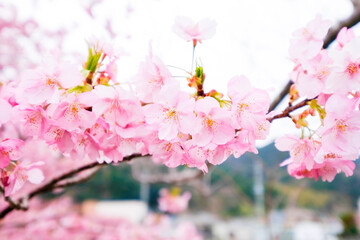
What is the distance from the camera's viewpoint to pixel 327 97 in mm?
890

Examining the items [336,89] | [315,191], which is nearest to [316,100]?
[336,89]

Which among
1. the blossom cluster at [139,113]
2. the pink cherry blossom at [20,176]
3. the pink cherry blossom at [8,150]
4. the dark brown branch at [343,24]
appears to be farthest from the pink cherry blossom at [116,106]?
the dark brown branch at [343,24]

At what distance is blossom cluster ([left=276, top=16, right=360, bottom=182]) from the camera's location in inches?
32.7

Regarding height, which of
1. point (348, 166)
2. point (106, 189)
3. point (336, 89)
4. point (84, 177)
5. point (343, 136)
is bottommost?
point (106, 189)

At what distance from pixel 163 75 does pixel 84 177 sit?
0.98m

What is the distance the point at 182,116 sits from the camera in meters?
0.84

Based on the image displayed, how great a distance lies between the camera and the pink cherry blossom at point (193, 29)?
1098 millimetres

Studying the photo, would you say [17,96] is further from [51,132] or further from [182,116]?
[182,116]

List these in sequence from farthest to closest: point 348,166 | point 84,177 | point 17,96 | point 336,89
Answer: point 84,177 → point 348,166 → point 17,96 → point 336,89

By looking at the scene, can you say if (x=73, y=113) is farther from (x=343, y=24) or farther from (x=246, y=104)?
(x=343, y=24)

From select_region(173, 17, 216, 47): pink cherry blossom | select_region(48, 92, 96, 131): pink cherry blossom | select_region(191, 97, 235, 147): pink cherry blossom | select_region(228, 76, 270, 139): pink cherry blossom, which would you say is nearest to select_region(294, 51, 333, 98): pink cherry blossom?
select_region(228, 76, 270, 139): pink cherry blossom

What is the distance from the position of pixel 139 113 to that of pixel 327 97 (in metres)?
0.48

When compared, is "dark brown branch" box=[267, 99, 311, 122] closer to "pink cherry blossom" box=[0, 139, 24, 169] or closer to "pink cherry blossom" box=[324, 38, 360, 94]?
"pink cherry blossom" box=[324, 38, 360, 94]

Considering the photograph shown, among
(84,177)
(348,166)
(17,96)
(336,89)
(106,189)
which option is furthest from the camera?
Result: (106,189)
